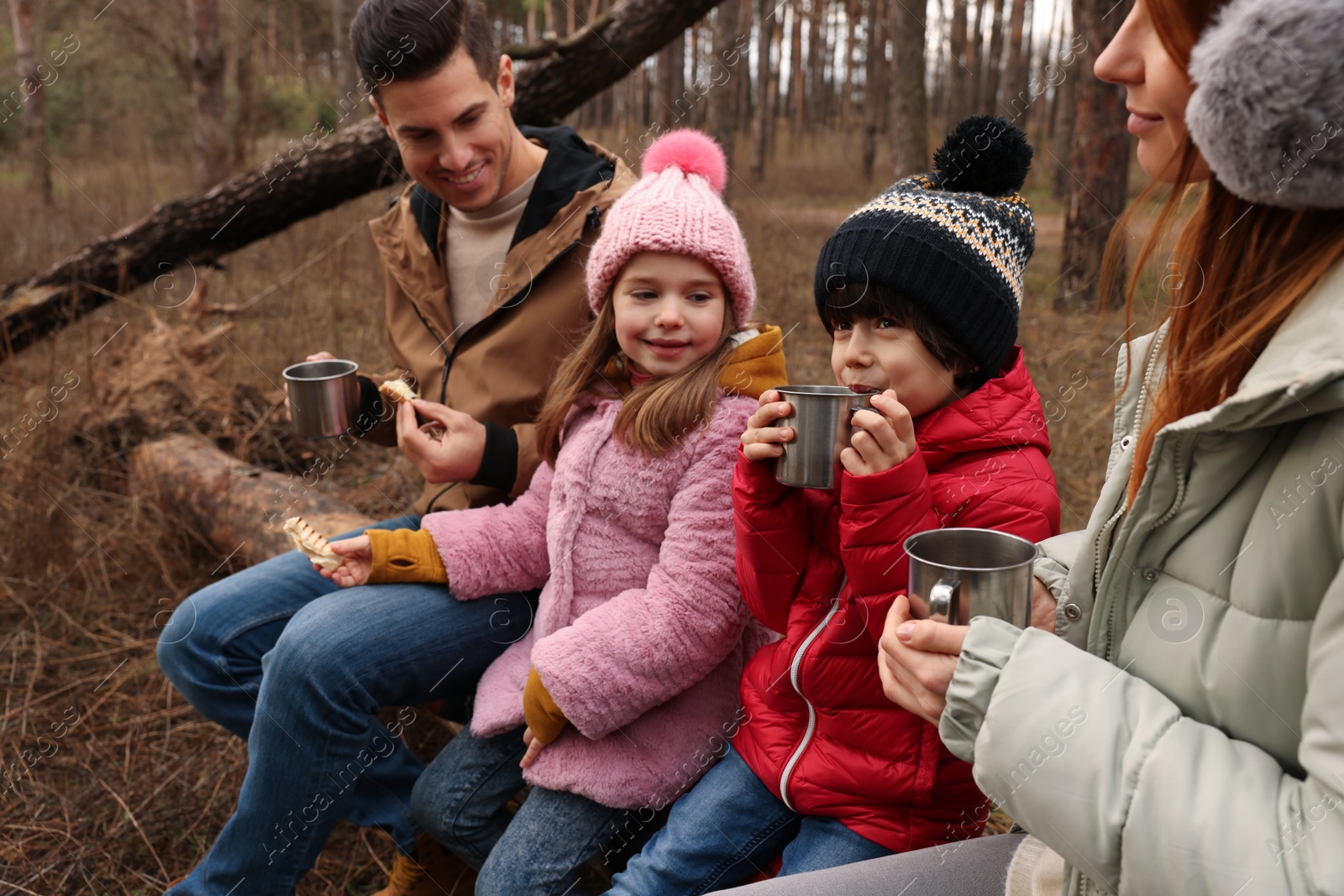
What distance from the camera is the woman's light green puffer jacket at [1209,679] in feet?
3.29

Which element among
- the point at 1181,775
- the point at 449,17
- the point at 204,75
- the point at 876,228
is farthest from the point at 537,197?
the point at 204,75

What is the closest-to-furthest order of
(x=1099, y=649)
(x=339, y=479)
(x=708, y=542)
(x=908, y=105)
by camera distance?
(x=1099, y=649), (x=708, y=542), (x=339, y=479), (x=908, y=105)

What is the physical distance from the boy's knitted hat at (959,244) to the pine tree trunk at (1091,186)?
260 inches

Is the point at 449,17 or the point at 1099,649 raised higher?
the point at 449,17

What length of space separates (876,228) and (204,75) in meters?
9.76

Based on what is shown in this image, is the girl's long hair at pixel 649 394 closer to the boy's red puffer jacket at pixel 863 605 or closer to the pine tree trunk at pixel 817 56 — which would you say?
the boy's red puffer jacket at pixel 863 605

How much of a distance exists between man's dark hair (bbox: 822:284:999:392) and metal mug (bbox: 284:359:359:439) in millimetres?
1241

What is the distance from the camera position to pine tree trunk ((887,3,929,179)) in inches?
371

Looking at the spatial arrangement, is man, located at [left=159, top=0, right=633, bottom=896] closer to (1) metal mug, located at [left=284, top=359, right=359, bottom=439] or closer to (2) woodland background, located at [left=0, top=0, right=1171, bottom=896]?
(1) metal mug, located at [left=284, top=359, right=359, bottom=439]

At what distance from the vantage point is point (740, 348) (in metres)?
2.11

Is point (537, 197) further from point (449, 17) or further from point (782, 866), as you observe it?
point (782, 866)

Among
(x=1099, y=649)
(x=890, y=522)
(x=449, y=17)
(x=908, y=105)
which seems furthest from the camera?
(x=908, y=105)

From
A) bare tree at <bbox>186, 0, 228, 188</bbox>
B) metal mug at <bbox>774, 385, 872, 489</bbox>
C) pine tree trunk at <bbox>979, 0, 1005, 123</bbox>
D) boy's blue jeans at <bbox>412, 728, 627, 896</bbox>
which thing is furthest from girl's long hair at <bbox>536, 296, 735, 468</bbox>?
pine tree trunk at <bbox>979, 0, 1005, 123</bbox>

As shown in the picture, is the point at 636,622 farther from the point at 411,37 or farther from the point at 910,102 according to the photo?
the point at 910,102
